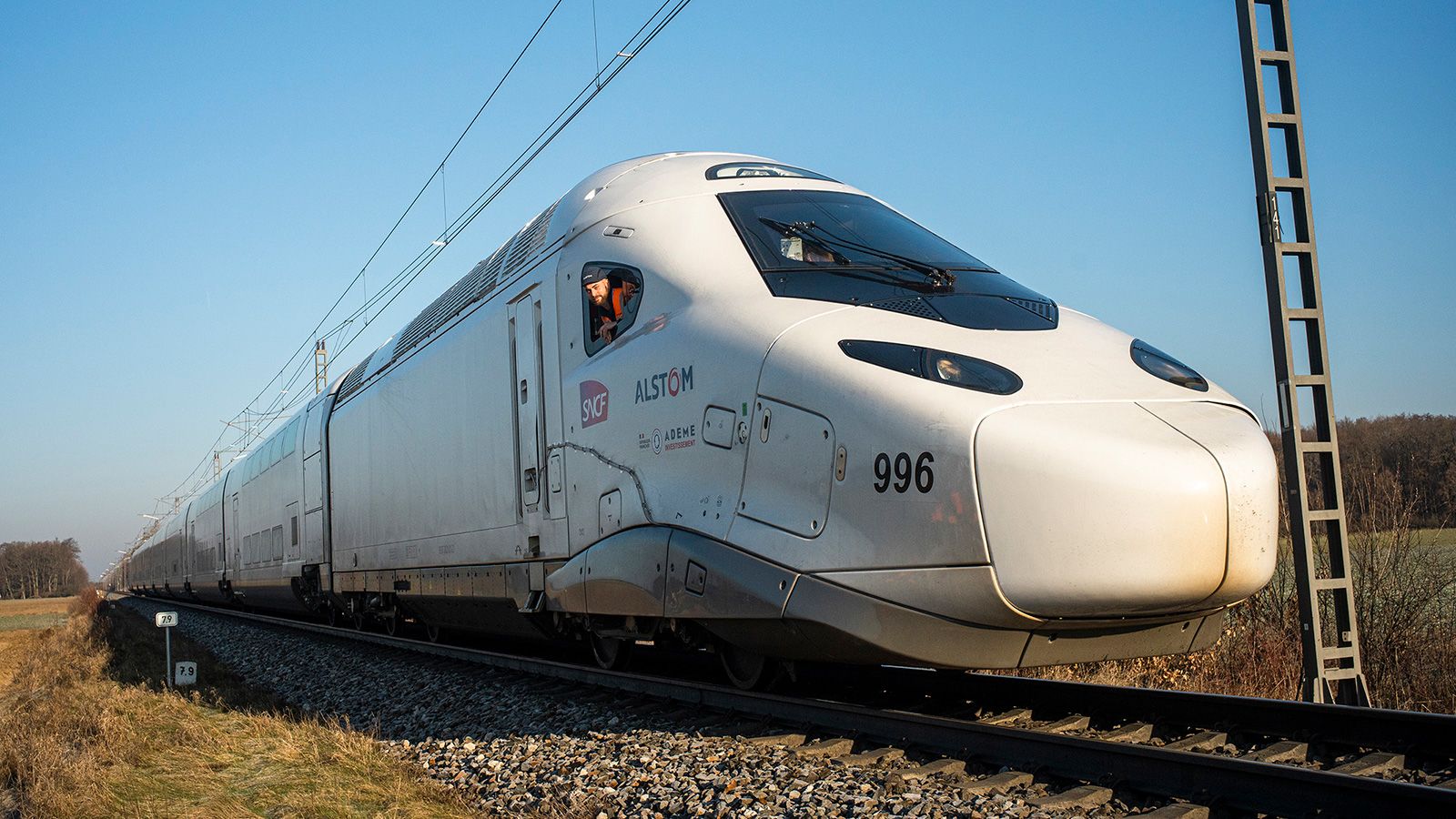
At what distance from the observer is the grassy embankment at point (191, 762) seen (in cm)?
530

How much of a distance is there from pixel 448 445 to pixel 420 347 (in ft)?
6.02

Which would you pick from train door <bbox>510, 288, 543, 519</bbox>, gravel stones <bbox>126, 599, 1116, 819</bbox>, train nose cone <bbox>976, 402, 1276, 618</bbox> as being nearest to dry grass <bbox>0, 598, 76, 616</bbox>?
gravel stones <bbox>126, 599, 1116, 819</bbox>

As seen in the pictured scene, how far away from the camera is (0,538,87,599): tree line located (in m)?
133

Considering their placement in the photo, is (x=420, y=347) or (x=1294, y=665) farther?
(x=420, y=347)

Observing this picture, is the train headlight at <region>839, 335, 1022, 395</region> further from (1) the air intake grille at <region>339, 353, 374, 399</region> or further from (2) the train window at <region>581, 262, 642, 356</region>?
(1) the air intake grille at <region>339, 353, 374, 399</region>

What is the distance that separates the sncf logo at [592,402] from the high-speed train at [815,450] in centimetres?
2

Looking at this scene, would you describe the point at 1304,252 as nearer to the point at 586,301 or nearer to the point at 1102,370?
the point at 1102,370

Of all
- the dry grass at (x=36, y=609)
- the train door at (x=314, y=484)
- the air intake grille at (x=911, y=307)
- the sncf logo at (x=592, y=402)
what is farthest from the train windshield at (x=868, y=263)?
the dry grass at (x=36, y=609)

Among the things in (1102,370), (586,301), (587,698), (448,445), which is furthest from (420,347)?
(1102,370)

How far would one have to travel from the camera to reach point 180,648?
16.1 m

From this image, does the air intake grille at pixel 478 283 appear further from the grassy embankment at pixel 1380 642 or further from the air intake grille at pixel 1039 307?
the grassy embankment at pixel 1380 642

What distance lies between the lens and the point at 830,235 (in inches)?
249

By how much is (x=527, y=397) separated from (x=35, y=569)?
151372 mm

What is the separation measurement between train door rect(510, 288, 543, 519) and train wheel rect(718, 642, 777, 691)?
1892 millimetres
